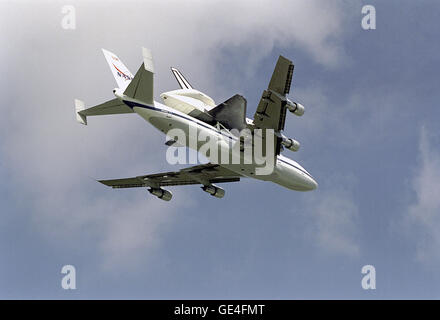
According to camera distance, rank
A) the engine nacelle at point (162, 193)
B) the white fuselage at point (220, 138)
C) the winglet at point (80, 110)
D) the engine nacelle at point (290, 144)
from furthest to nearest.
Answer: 1. the engine nacelle at point (162, 193)
2. the engine nacelle at point (290, 144)
3. the winglet at point (80, 110)
4. the white fuselage at point (220, 138)

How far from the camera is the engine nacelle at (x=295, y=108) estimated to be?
4275 centimetres

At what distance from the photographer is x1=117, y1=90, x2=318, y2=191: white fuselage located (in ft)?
138

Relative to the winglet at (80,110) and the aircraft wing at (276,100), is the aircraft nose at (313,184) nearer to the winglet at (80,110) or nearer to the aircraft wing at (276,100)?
the aircraft wing at (276,100)

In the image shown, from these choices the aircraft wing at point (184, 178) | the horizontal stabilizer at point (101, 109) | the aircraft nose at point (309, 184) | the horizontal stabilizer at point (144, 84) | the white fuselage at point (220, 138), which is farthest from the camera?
the aircraft wing at point (184, 178)

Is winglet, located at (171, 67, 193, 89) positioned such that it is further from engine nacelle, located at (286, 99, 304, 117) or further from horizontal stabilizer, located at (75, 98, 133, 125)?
→ engine nacelle, located at (286, 99, 304, 117)

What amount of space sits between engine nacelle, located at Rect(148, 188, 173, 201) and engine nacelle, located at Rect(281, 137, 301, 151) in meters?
10.9

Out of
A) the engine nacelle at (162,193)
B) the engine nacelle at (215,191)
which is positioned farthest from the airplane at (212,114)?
the engine nacelle at (162,193)

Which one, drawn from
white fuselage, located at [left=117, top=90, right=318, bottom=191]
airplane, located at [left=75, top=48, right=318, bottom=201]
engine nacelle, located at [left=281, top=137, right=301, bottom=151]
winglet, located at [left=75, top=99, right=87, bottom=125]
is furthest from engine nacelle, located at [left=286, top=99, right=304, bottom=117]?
winglet, located at [left=75, top=99, right=87, bottom=125]

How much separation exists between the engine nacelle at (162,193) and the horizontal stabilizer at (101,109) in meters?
10.1

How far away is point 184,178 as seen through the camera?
51.9 m
